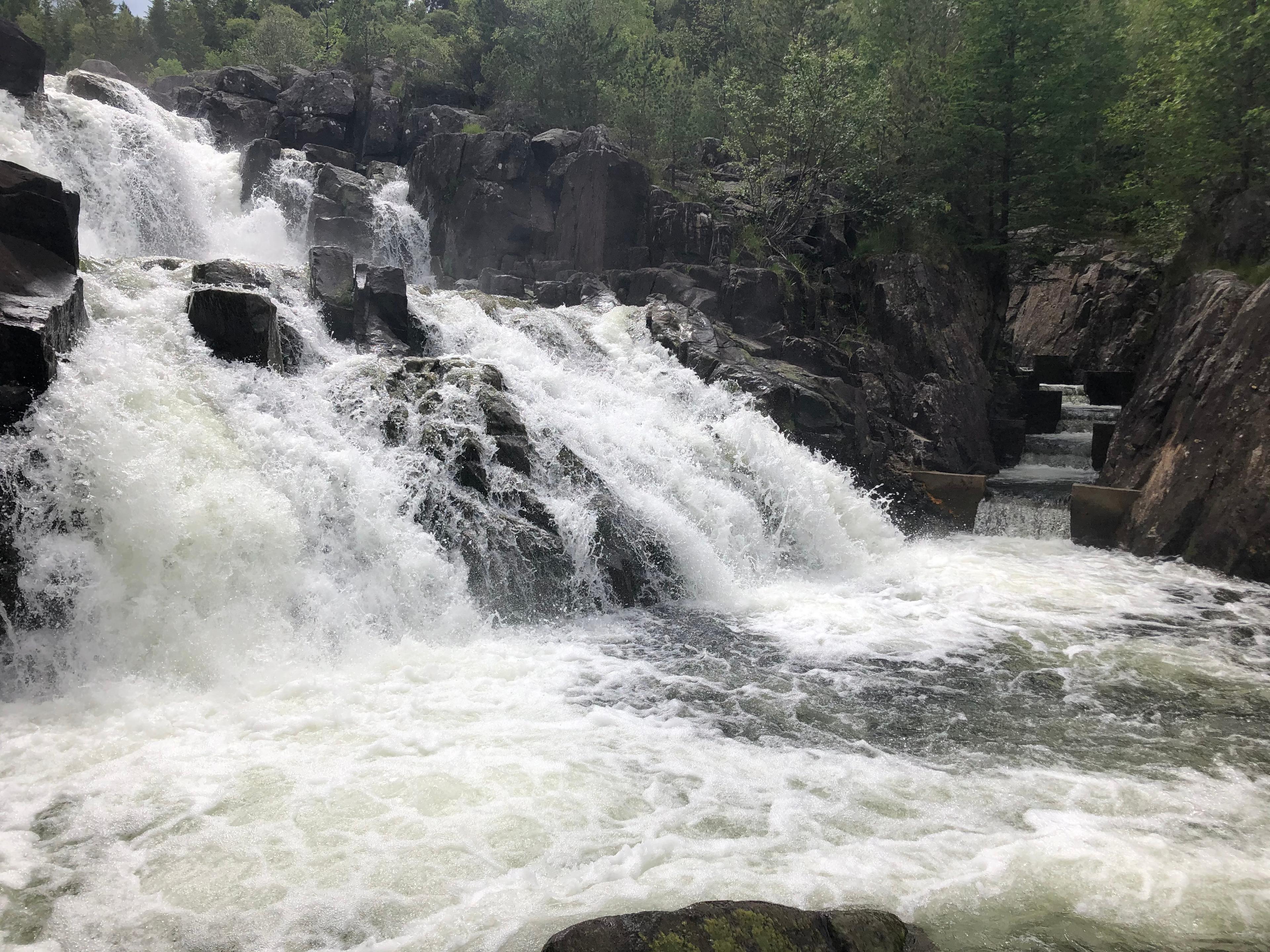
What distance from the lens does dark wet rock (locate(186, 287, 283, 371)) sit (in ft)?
32.3

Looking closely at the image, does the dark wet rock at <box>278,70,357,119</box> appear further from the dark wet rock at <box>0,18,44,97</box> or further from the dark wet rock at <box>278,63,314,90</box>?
the dark wet rock at <box>0,18,44,97</box>

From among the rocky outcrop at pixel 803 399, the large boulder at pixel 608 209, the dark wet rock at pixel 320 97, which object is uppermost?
the dark wet rock at pixel 320 97

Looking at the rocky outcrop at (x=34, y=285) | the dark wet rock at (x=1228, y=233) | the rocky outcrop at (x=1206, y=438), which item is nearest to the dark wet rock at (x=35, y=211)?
the rocky outcrop at (x=34, y=285)

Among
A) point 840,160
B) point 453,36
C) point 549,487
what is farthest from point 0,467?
point 453,36

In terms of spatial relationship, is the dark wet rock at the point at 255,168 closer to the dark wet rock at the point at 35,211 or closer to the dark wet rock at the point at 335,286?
the dark wet rock at the point at 335,286

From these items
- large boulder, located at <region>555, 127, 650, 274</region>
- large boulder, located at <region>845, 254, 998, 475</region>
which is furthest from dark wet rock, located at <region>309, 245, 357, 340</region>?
large boulder, located at <region>845, 254, 998, 475</region>

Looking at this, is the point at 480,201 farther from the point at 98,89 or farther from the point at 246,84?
the point at 246,84

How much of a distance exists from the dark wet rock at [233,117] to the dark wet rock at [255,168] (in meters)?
4.48

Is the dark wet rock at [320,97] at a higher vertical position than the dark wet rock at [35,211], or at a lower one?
higher

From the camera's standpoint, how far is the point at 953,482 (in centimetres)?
1496

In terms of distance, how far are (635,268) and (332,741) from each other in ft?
57.8

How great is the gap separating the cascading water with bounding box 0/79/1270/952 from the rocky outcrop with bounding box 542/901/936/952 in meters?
0.69

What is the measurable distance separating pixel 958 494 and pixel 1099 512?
2.34 meters

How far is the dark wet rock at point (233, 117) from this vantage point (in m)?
25.2
